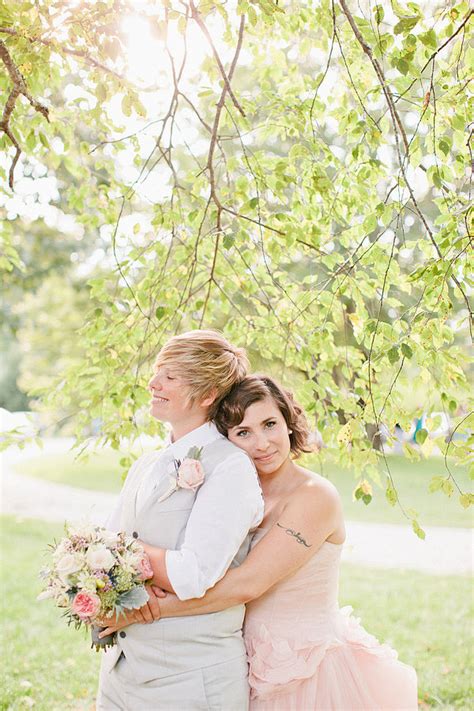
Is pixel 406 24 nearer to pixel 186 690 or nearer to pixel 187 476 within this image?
pixel 187 476

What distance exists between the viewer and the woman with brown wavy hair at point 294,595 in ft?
8.51

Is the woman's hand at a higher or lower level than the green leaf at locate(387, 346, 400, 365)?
lower

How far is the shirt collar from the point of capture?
261cm

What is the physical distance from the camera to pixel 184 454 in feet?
8.52

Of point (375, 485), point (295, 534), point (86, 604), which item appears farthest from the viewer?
point (375, 485)

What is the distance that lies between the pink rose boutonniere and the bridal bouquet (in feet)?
0.65

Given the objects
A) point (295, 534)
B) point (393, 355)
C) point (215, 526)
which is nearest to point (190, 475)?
point (215, 526)

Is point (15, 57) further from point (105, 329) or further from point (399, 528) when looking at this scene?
point (399, 528)

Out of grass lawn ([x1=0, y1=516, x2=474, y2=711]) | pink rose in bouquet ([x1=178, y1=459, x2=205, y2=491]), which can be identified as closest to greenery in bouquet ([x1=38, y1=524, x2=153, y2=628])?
pink rose in bouquet ([x1=178, y1=459, x2=205, y2=491])

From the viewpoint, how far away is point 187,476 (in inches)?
95.5

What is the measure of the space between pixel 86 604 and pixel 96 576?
8 cm

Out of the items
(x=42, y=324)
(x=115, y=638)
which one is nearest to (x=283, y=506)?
(x=115, y=638)

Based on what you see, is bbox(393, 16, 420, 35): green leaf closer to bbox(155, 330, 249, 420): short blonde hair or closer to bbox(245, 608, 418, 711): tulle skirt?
bbox(155, 330, 249, 420): short blonde hair

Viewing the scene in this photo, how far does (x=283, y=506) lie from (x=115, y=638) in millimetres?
661
